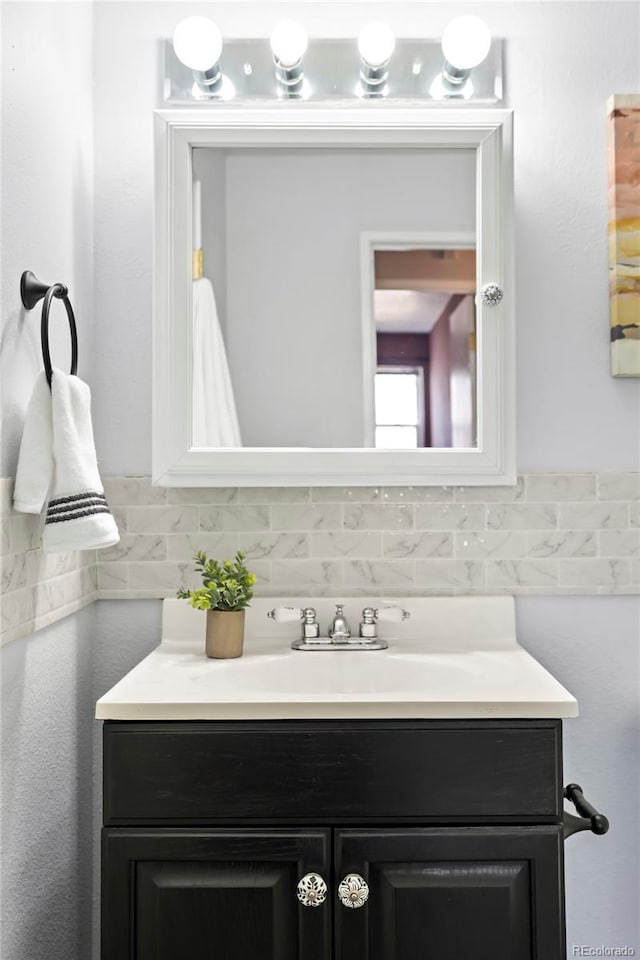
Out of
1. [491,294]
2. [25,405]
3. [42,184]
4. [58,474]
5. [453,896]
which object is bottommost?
[453,896]

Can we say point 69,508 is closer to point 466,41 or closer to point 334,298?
point 334,298

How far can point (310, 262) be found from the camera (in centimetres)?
151

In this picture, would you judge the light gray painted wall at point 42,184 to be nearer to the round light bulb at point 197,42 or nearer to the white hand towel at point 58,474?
the white hand towel at point 58,474

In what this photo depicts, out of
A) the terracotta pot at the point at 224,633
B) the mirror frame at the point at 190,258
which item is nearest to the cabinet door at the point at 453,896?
the terracotta pot at the point at 224,633

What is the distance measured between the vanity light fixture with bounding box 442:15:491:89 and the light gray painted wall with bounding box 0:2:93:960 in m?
0.69

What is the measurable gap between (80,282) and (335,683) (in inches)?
34.1

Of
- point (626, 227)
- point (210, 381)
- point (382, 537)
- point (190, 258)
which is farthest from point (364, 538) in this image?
point (626, 227)

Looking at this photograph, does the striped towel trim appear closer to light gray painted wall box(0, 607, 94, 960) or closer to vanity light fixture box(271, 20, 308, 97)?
light gray painted wall box(0, 607, 94, 960)

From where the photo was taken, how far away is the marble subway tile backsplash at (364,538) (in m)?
1.53

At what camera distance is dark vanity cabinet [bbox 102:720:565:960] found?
3.52 ft

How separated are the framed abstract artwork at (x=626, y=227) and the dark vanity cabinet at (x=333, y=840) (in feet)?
2.61

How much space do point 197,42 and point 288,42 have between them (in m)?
0.17

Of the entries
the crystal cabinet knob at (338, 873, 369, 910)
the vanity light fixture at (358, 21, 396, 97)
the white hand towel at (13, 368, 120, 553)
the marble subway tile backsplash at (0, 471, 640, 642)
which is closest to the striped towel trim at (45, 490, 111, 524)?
the white hand towel at (13, 368, 120, 553)

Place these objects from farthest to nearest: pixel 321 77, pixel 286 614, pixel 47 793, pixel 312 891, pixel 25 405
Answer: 1. pixel 321 77
2. pixel 286 614
3. pixel 47 793
4. pixel 25 405
5. pixel 312 891
